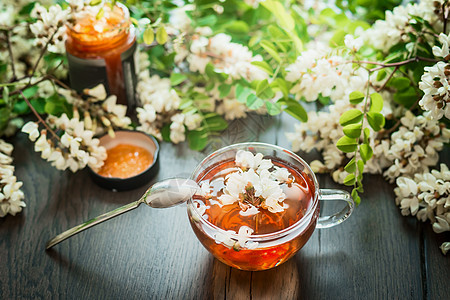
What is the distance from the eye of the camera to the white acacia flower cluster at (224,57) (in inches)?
43.0

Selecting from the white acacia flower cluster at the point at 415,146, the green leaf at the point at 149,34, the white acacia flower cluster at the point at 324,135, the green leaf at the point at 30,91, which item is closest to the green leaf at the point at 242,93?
the white acacia flower cluster at the point at 324,135

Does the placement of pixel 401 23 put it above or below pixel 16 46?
above

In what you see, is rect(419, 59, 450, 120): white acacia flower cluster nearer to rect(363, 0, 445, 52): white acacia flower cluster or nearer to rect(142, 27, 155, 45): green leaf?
rect(363, 0, 445, 52): white acacia flower cluster

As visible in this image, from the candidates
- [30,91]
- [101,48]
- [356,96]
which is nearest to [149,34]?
Answer: [101,48]

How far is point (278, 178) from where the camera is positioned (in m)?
0.84

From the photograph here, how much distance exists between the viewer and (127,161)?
1.08m

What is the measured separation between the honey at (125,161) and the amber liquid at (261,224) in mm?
240

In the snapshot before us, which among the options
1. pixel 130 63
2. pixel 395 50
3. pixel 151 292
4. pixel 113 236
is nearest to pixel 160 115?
pixel 130 63

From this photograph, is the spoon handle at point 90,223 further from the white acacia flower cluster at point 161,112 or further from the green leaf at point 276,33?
the green leaf at point 276,33

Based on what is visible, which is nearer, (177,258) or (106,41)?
(177,258)

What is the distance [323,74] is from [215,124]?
297 millimetres

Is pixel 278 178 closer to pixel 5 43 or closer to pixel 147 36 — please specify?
pixel 147 36

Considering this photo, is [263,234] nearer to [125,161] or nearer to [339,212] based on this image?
[339,212]

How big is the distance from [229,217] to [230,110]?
1.38ft
